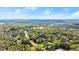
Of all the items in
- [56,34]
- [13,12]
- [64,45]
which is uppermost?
[13,12]
